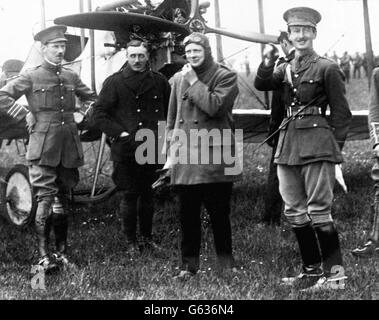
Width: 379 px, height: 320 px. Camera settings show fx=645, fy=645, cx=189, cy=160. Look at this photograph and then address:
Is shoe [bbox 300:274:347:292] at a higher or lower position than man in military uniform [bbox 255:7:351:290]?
lower

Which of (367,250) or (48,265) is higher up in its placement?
(48,265)

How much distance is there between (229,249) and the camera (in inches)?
208

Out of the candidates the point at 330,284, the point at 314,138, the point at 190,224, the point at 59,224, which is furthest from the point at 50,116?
the point at 330,284

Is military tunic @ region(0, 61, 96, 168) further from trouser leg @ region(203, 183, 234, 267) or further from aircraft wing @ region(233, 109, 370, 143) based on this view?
aircraft wing @ region(233, 109, 370, 143)

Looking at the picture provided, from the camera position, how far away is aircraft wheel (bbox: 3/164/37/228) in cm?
760

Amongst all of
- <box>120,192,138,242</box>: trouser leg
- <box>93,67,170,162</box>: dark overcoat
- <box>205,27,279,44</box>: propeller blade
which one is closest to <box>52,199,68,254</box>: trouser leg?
<box>120,192,138,242</box>: trouser leg

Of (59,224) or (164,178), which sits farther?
(59,224)

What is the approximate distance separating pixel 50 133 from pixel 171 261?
1.58 metres

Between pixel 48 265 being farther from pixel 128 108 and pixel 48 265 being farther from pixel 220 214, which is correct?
pixel 128 108

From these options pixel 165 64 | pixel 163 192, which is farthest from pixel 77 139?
pixel 163 192

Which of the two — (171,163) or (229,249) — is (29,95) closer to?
(171,163)

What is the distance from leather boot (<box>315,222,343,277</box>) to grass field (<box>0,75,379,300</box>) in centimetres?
18

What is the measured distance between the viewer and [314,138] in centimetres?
469

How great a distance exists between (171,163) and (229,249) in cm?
85
